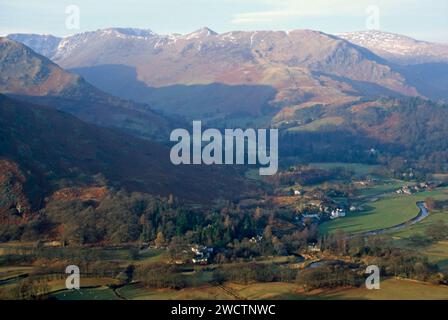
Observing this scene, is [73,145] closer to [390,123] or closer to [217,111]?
[390,123]

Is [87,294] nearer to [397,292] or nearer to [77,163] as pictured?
[397,292]

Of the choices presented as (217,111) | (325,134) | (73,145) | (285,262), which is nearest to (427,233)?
(285,262)

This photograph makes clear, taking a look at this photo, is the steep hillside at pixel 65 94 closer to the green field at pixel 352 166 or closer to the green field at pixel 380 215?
the green field at pixel 352 166
